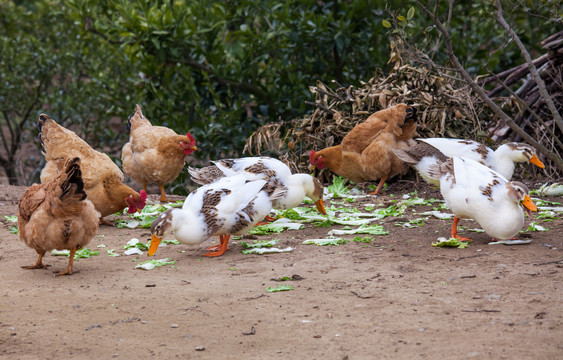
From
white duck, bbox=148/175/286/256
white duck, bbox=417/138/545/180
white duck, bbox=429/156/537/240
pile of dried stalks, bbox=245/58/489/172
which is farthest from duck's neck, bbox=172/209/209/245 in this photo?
pile of dried stalks, bbox=245/58/489/172

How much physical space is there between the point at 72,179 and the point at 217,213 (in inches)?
49.0

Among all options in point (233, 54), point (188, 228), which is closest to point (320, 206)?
point (188, 228)

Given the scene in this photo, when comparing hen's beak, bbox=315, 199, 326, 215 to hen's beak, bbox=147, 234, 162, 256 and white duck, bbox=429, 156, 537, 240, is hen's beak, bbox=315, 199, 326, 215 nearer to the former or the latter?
white duck, bbox=429, 156, 537, 240

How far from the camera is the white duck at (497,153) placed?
21.3 feet

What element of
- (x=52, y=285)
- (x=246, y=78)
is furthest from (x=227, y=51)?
(x=52, y=285)

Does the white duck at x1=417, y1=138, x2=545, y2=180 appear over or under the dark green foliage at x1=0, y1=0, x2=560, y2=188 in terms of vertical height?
under

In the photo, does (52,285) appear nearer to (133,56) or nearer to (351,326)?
(351,326)

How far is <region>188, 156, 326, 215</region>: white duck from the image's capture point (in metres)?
6.35

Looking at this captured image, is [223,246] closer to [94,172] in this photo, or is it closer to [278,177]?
[278,177]

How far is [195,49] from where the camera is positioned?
33.7ft

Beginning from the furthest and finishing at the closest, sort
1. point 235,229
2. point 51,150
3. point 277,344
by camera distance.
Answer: point 51,150 < point 235,229 < point 277,344

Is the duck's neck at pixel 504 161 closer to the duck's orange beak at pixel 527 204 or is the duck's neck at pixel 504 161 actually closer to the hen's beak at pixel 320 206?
the duck's orange beak at pixel 527 204

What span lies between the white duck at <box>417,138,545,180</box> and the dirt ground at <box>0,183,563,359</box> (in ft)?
3.08

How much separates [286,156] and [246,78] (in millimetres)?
2035
